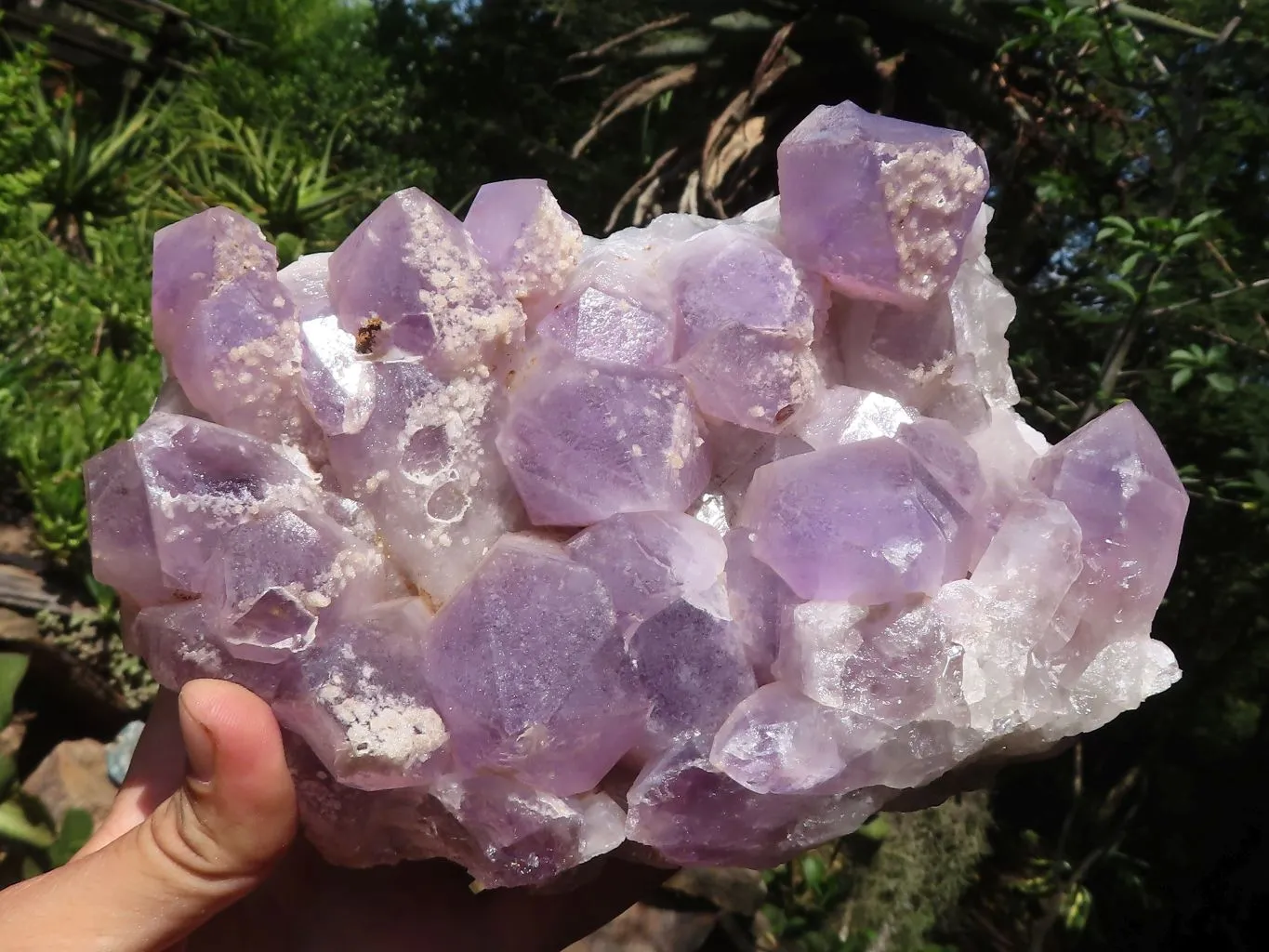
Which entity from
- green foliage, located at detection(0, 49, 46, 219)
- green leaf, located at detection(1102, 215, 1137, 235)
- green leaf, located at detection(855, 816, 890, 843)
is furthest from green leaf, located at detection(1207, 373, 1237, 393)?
green foliage, located at detection(0, 49, 46, 219)

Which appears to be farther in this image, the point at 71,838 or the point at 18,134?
the point at 18,134

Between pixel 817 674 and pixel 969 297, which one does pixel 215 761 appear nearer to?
pixel 817 674

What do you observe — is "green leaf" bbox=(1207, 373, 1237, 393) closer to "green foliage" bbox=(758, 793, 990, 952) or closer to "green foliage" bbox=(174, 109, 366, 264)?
"green foliage" bbox=(758, 793, 990, 952)

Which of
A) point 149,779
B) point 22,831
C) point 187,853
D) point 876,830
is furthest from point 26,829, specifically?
point 876,830

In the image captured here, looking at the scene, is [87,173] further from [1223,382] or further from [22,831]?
[1223,382]

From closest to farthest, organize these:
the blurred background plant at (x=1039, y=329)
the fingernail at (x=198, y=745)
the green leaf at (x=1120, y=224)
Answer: the fingernail at (x=198, y=745) → the green leaf at (x=1120, y=224) → the blurred background plant at (x=1039, y=329)

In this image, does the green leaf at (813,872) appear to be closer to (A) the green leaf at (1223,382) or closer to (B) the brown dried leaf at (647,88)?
(A) the green leaf at (1223,382)

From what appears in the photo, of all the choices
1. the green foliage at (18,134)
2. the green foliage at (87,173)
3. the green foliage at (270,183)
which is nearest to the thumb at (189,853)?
the green foliage at (270,183)
